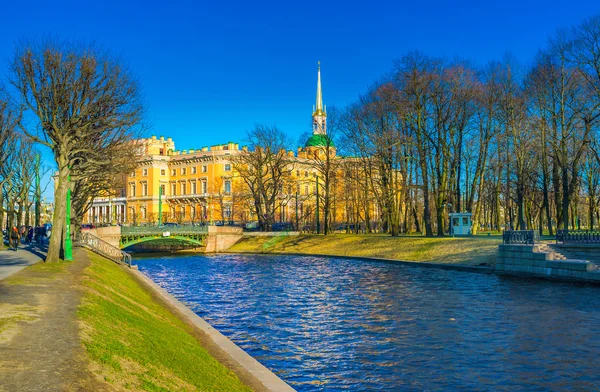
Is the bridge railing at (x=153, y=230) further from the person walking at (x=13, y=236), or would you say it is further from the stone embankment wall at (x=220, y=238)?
the person walking at (x=13, y=236)

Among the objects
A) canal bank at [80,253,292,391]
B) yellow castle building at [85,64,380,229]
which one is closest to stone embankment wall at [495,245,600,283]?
canal bank at [80,253,292,391]

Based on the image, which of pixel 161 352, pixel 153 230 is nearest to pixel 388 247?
pixel 153 230

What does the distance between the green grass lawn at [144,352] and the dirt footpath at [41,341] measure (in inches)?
12.4

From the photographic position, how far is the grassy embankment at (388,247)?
40.3 metres

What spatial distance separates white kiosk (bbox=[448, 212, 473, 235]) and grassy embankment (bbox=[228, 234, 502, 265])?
3.22 m

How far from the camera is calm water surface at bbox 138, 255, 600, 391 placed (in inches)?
525

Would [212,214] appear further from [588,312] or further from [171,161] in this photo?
[588,312]

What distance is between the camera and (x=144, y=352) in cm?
1108

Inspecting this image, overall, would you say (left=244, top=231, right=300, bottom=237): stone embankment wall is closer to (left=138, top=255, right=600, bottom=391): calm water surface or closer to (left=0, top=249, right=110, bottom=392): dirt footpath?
(left=138, top=255, right=600, bottom=391): calm water surface

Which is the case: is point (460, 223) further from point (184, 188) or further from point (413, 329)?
point (184, 188)

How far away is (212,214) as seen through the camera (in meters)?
108

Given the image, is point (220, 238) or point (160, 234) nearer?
point (160, 234)

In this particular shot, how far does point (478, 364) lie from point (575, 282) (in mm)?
17744

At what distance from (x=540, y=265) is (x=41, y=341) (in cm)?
2797
